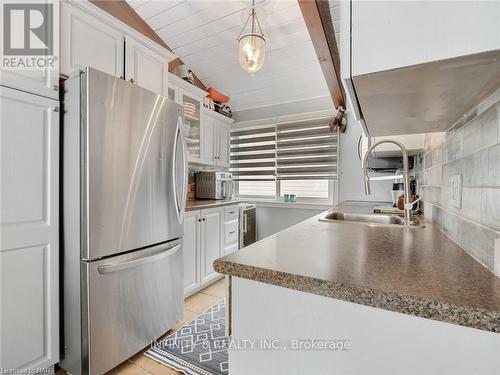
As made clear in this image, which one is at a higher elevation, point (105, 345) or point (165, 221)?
point (165, 221)

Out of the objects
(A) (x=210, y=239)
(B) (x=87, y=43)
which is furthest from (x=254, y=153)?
(B) (x=87, y=43)

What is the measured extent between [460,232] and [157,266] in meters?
1.64

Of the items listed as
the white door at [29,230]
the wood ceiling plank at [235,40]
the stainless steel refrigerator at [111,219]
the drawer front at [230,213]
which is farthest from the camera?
the drawer front at [230,213]

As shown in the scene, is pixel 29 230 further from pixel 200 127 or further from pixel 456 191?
pixel 200 127

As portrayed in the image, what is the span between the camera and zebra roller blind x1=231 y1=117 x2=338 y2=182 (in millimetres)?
3223

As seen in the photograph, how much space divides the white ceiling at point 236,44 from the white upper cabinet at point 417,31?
7.05ft

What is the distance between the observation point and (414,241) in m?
0.92

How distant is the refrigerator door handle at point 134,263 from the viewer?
1.40 metres

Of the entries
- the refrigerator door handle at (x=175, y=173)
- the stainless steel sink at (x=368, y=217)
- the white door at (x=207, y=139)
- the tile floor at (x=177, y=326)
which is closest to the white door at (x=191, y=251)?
the tile floor at (x=177, y=326)

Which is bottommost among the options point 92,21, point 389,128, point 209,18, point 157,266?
point 157,266

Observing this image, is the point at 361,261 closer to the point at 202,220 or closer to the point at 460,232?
the point at 460,232

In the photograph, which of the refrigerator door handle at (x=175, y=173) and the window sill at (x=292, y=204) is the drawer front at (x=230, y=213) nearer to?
the window sill at (x=292, y=204)

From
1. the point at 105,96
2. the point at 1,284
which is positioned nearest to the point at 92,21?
the point at 105,96

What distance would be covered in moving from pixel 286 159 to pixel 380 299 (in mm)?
3039
